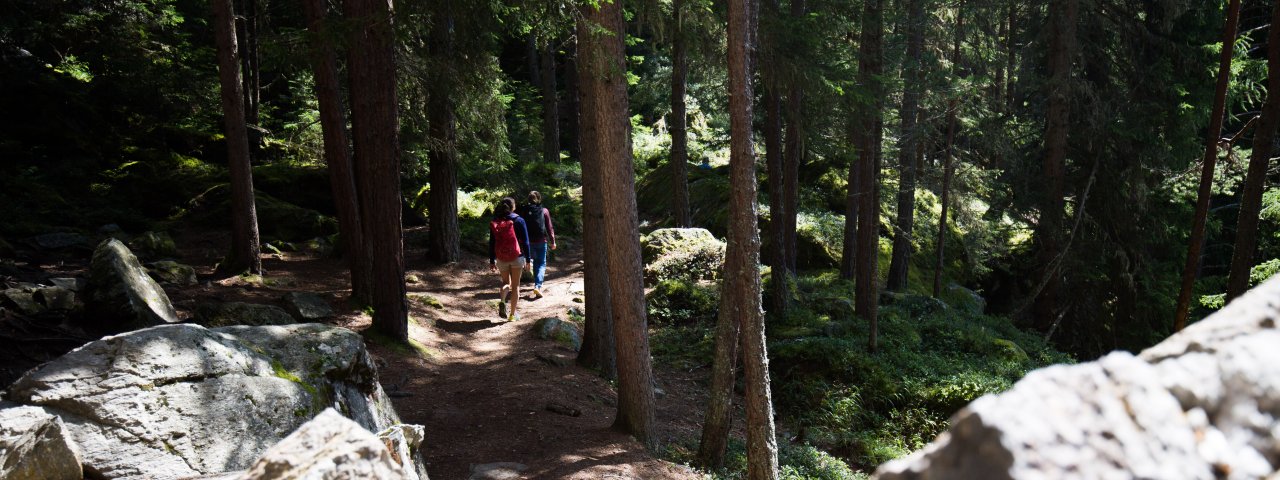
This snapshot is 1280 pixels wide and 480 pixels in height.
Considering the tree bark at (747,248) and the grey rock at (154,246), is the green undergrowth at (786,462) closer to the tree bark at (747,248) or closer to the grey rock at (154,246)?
the tree bark at (747,248)

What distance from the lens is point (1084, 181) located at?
18469 millimetres

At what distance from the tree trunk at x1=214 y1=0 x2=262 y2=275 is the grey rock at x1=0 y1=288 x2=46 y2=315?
15.1 feet

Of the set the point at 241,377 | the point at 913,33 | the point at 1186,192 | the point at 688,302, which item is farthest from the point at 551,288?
the point at 1186,192

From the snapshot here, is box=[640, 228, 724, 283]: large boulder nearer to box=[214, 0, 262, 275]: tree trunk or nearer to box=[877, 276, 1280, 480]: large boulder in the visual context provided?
box=[214, 0, 262, 275]: tree trunk

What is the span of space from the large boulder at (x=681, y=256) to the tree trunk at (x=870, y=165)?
2.82m

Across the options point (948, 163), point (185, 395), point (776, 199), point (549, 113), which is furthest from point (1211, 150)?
point (549, 113)

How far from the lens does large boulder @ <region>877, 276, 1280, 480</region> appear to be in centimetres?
98

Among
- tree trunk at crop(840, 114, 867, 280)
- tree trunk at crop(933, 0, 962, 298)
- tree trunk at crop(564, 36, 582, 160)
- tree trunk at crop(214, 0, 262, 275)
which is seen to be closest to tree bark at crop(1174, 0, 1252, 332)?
tree trunk at crop(933, 0, 962, 298)

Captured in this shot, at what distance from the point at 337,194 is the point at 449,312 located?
2.65 m

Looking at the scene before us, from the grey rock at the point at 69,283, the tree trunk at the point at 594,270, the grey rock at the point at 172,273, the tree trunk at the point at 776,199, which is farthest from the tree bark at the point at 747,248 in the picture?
the grey rock at the point at 172,273

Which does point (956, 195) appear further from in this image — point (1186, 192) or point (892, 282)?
point (1186, 192)

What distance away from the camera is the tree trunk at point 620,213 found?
314 inches

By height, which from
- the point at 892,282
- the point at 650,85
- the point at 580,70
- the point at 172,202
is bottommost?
the point at 892,282

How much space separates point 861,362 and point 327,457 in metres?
11.1
